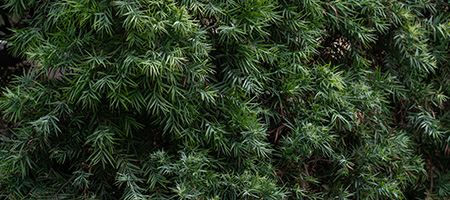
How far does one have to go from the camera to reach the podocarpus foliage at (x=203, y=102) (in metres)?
1.64

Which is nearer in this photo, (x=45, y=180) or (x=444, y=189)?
(x=45, y=180)

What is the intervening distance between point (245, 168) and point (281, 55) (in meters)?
0.52

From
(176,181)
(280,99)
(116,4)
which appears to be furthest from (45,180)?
(280,99)

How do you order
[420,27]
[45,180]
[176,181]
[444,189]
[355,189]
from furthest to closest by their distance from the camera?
[444,189] < [420,27] < [355,189] < [45,180] < [176,181]

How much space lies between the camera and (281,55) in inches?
76.9

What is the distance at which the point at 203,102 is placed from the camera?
181cm

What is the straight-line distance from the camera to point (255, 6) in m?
1.80

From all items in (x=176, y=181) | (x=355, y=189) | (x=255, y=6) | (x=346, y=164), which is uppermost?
(x=255, y=6)

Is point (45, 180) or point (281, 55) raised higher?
point (281, 55)

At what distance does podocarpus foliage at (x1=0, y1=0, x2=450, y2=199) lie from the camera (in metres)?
1.64

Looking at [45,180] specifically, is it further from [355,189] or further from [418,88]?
[418,88]

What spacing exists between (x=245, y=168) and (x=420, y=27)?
123 cm

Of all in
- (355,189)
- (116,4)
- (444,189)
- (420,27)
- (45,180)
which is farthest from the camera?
(444,189)

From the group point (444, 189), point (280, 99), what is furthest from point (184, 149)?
point (444, 189)
